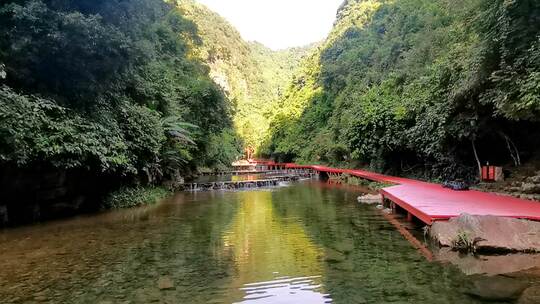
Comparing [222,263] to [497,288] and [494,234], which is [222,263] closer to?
[497,288]

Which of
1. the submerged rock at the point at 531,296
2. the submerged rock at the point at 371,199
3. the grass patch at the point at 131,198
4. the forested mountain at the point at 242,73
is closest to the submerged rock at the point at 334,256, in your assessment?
the submerged rock at the point at 531,296

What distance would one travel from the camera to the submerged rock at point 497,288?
17.6ft

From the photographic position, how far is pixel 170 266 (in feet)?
24.2

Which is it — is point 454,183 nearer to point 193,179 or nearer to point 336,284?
point 336,284

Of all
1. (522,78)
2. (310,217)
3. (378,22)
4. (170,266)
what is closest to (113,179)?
(310,217)

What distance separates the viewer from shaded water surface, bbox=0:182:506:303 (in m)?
5.79

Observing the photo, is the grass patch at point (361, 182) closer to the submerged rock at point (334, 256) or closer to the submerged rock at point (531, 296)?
the submerged rock at point (334, 256)

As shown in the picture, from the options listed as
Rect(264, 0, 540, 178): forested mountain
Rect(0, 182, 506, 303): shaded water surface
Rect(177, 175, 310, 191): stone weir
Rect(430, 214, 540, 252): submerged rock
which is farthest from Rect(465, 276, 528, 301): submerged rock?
Rect(177, 175, 310, 191): stone weir

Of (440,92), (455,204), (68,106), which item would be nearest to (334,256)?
(455,204)

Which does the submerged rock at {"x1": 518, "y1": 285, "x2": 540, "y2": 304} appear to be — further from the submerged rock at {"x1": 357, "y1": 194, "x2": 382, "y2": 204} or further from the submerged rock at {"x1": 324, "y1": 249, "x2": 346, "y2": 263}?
the submerged rock at {"x1": 357, "y1": 194, "x2": 382, "y2": 204}

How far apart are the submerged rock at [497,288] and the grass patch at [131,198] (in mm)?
12741

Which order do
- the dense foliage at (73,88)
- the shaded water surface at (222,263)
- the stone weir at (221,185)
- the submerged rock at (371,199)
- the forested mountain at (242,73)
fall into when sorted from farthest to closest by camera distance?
the forested mountain at (242,73)
the stone weir at (221,185)
the submerged rock at (371,199)
the dense foliage at (73,88)
the shaded water surface at (222,263)

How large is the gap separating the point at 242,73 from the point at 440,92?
104757 mm

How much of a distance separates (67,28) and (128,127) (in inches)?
189
